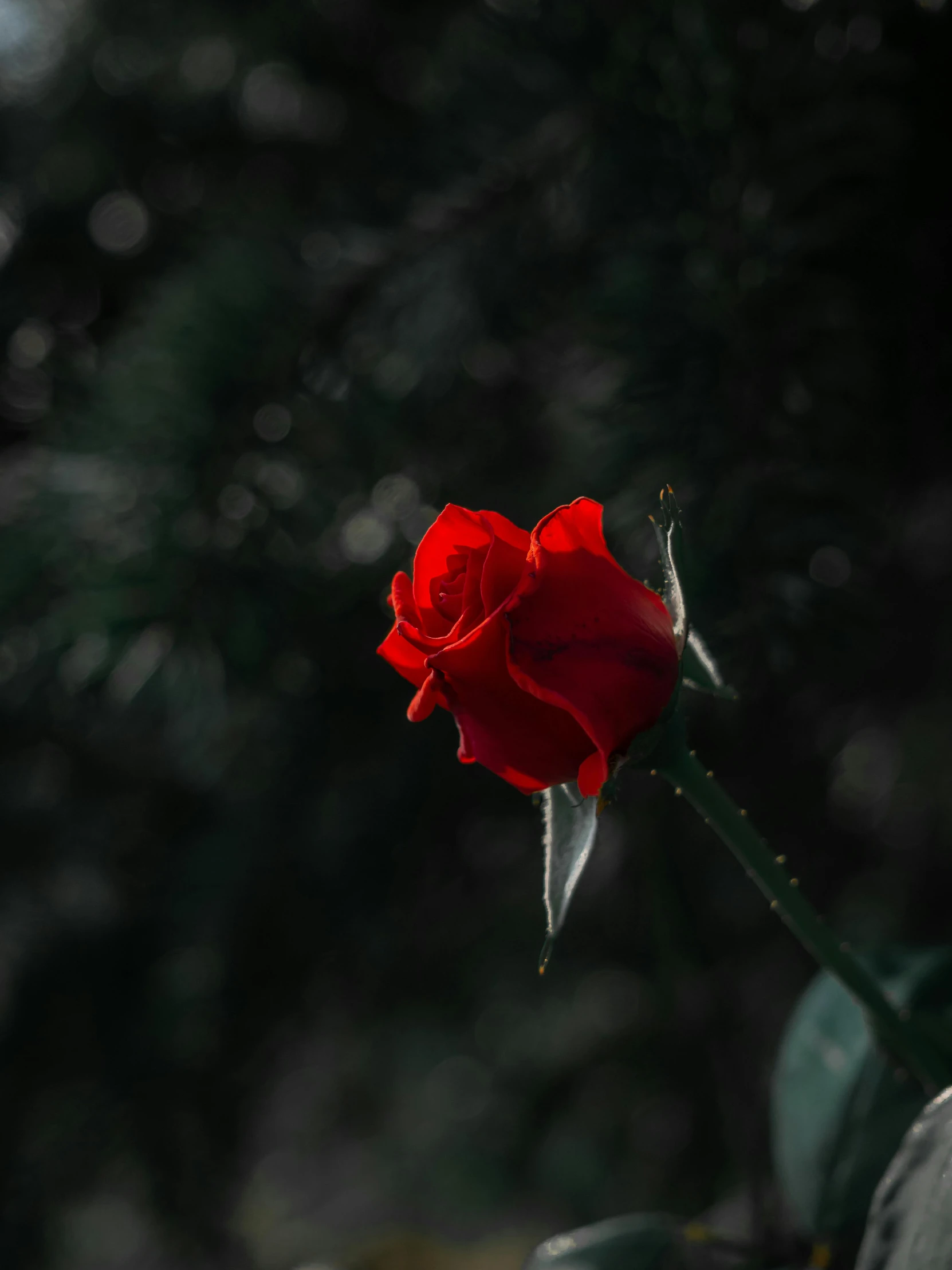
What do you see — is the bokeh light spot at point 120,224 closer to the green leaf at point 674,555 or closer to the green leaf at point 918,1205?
the green leaf at point 674,555

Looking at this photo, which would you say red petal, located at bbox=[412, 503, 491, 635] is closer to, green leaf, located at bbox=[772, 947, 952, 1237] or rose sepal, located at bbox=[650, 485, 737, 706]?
rose sepal, located at bbox=[650, 485, 737, 706]

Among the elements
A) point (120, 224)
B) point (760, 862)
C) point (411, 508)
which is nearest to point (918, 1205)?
point (760, 862)

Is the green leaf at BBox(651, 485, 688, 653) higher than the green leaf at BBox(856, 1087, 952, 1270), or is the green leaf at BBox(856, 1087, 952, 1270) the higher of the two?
the green leaf at BBox(651, 485, 688, 653)

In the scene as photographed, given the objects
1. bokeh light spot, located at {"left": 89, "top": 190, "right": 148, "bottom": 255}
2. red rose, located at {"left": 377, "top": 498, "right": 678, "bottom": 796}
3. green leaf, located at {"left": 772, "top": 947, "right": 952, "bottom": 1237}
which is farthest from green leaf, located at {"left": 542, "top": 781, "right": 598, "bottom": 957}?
bokeh light spot, located at {"left": 89, "top": 190, "right": 148, "bottom": 255}

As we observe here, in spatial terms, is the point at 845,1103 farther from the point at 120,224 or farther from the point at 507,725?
the point at 120,224

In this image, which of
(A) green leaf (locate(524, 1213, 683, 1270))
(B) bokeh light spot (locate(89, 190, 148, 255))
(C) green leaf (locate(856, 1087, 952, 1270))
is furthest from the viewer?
(B) bokeh light spot (locate(89, 190, 148, 255))

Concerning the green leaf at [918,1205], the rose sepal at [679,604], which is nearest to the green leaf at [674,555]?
the rose sepal at [679,604]

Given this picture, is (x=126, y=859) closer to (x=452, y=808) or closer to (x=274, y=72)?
(x=452, y=808)
